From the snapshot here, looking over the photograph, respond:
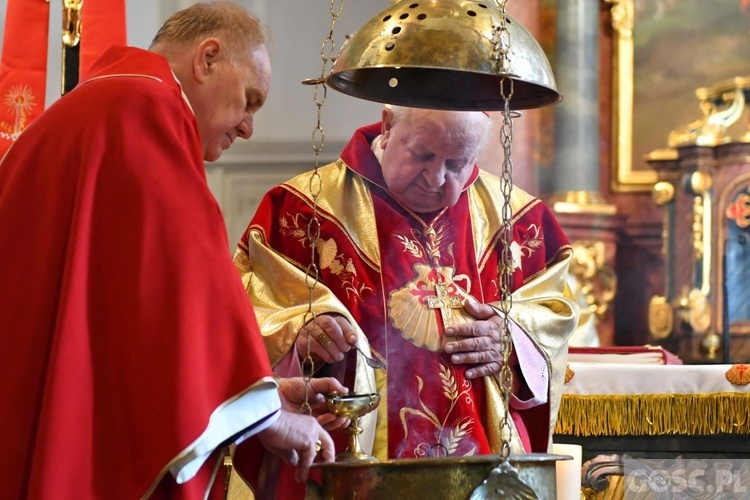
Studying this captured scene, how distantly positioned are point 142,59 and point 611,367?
8.70 feet

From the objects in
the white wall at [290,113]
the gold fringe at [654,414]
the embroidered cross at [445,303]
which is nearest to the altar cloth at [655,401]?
the gold fringe at [654,414]

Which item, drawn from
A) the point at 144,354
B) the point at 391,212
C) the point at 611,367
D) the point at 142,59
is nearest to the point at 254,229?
the point at 391,212

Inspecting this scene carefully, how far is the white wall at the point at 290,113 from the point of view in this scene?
8.45 m

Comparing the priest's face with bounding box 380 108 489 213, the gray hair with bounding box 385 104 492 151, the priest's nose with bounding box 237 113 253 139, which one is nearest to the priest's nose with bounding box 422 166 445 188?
the priest's face with bounding box 380 108 489 213

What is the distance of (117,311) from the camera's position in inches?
118

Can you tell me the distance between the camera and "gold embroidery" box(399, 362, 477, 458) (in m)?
4.01

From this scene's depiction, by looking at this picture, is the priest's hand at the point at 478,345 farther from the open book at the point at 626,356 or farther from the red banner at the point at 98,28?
the red banner at the point at 98,28

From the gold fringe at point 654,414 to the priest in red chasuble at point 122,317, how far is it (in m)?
2.19

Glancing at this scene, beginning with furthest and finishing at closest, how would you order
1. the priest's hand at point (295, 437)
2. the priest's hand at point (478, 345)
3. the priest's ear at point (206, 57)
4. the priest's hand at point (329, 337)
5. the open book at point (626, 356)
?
the open book at point (626, 356)
the priest's hand at point (478, 345)
the priest's hand at point (329, 337)
the priest's ear at point (206, 57)
the priest's hand at point (295, 437)

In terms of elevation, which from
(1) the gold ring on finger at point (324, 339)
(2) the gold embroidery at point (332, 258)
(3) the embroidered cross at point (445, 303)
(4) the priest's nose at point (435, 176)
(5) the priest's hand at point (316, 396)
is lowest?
(5) the priest's hand at point (316, 396)

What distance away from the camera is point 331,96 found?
855 centimetres

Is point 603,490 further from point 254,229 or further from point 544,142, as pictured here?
point 544,142

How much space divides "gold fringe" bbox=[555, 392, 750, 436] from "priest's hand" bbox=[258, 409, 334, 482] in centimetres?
215

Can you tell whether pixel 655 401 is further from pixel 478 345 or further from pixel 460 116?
pixel 460 116
